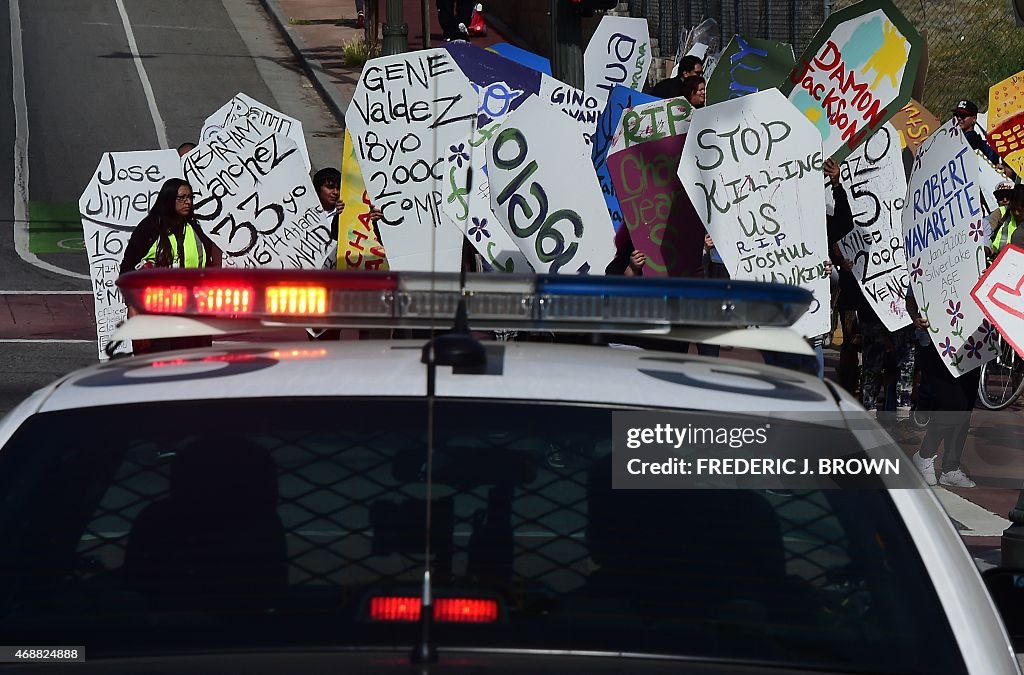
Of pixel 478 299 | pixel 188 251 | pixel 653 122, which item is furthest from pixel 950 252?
pixel 478 299

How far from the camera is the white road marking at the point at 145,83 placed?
77.5ft

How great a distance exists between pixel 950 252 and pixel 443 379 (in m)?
6.63

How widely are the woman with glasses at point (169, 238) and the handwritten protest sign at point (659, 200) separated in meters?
2.56

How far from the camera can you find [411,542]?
2.51m

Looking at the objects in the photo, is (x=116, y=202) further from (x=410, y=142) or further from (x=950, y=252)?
(x=950, y=252)

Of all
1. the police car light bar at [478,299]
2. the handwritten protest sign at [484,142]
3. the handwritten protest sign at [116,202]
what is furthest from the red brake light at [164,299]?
the handwritten protest sign at [116,202]

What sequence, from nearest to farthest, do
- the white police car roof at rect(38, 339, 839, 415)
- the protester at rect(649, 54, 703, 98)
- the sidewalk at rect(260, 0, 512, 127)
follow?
the white police car roof at rect(38, 339, 839, 415) < the protester at rect(649, 54, 703, 98) < the sidewalk at rect(260, 0, 512, 127)

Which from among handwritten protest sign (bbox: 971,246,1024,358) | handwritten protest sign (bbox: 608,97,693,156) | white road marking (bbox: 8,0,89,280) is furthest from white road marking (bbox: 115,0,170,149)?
handwritten protest sign (bbox: 971,246,1024,358)

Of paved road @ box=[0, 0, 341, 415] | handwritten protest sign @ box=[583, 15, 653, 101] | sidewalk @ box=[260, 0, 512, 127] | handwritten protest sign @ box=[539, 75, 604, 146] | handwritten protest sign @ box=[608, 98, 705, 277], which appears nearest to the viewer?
handwritten protest sign @ box=[608, 98, 705, 277]

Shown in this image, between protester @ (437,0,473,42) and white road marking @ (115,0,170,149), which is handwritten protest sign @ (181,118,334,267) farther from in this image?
protester @ (437,0,473,42)

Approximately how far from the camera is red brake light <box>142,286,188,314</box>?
119 inches

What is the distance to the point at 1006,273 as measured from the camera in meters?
6.68

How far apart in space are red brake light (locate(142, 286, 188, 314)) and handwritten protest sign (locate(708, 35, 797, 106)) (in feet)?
27.1

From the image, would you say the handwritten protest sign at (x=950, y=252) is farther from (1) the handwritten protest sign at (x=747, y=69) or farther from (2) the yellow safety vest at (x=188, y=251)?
(2) the yellow safety vest at (x=188, y=251)
